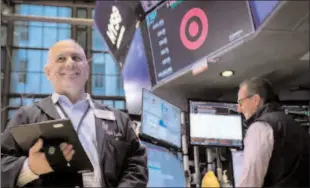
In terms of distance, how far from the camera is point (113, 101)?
351 inches

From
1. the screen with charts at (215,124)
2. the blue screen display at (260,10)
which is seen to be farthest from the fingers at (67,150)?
the screen with charts at (215,124)

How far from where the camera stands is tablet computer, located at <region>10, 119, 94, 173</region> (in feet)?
3.44

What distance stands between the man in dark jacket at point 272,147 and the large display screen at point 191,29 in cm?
40

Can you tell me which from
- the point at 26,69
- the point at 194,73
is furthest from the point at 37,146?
the point at 26,69

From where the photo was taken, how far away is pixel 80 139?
1252 millimetres

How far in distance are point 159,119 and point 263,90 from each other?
1.01 meters

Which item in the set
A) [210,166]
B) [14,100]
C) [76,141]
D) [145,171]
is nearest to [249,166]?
[145,171]

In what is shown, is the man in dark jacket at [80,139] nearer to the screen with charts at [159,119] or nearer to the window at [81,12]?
the screen with charts at [159,119]

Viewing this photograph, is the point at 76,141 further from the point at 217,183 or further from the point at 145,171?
the point at 217,183

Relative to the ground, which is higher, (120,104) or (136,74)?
(120,104)

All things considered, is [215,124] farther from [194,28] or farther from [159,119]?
[194,28]

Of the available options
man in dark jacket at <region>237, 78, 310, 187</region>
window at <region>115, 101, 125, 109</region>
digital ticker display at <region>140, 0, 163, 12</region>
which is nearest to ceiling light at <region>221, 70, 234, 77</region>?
man in dark jacket at <region>237, 78, 310, 187</region>

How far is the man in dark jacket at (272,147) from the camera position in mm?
1678

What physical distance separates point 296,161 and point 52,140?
3.15 ft
